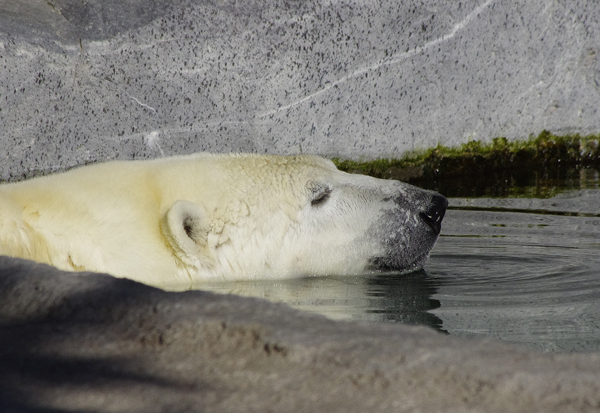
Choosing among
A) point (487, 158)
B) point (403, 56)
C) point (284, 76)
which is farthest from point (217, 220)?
point (487, 158)

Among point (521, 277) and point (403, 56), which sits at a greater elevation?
point (403, 56)

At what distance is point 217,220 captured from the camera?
9.02 ft

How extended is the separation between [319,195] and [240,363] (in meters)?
1.69

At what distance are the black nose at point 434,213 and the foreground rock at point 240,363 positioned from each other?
1.52m

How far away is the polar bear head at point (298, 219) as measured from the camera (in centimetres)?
277

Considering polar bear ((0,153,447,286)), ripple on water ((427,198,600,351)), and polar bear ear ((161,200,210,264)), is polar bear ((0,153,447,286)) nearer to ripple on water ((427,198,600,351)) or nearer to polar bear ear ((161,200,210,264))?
polar bear ear ((161,200,210,264))

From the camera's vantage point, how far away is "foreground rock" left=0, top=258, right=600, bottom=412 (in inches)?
45.9

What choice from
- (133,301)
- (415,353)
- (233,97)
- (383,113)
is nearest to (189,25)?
(233,97)

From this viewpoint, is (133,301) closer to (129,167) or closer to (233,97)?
(129,167)

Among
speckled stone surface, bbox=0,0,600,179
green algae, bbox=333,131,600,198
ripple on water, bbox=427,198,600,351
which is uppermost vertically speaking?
speckled stone surface, bbox=0,0,600,179

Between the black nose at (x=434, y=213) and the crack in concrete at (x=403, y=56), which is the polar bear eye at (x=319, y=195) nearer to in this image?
the black nose at (x=434, y=213)

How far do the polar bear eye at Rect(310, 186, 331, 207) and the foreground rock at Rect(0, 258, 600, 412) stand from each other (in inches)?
54.1

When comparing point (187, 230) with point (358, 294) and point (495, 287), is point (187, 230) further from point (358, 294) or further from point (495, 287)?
point (495, 287)

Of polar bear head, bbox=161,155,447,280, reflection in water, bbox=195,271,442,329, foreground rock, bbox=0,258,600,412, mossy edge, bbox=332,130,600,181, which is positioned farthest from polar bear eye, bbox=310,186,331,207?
mossy edge, bbox=332,130,600,181
